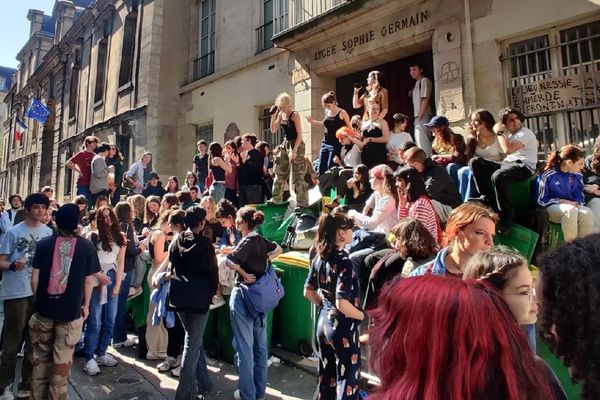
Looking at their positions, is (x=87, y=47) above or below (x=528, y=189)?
above

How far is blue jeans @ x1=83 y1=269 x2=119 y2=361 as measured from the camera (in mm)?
4836

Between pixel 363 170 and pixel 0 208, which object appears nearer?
pixel 363 170

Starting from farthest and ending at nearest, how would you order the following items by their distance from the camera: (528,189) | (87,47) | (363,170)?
(87,47) < (363,170) < (528,189)

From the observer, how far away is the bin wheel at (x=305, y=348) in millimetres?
4759

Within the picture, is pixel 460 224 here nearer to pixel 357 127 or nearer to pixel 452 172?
pixel 452 172

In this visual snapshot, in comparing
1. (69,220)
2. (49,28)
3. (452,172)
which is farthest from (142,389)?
(49,28)

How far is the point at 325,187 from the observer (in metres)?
7.00

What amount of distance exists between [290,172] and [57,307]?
4.18 metres

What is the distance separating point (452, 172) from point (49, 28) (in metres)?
41.6

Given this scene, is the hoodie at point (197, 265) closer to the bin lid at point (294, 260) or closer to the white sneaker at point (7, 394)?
the bin lid at point (294, 260)

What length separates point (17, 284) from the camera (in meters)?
4.21

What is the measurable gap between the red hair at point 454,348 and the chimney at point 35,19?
1736 inches

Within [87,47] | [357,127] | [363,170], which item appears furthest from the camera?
[87,47]

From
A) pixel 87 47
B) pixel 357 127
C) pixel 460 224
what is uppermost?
pixel 87 47
